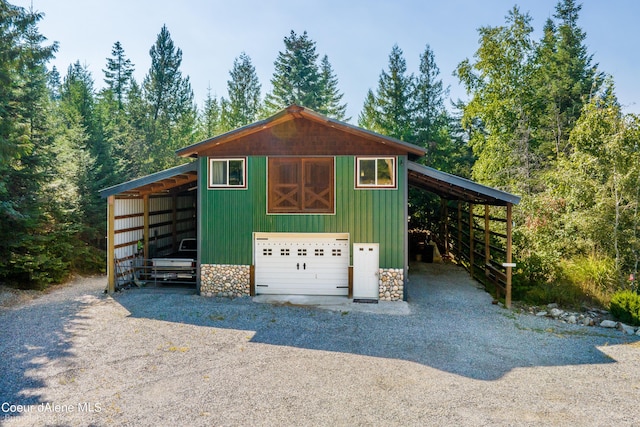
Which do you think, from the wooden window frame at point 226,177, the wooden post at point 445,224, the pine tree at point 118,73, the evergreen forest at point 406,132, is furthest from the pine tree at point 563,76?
the pine tree at point 118,73

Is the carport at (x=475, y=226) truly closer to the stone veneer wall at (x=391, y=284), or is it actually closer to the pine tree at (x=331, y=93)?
the stone veneer wall at (x=391, y=284)

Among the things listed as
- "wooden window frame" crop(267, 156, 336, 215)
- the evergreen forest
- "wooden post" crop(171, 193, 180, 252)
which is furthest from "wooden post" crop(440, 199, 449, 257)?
"wooden post" crop(171, 193, 180, 252)

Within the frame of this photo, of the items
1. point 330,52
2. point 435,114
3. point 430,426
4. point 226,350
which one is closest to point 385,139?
point 226,350

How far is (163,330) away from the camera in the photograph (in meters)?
8.73

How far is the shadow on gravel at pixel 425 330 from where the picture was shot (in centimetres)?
738

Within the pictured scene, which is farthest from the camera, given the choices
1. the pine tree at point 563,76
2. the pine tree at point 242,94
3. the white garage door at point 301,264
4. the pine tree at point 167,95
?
the pine tree at point 242,94

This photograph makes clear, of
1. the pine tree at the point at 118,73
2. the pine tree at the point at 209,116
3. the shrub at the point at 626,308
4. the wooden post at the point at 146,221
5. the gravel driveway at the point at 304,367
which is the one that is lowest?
the gravel driveway at the point at 304,367

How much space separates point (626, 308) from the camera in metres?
9.81

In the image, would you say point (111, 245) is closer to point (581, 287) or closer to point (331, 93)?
point (581, 287)

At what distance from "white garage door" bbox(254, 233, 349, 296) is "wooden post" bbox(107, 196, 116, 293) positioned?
4.50 metres

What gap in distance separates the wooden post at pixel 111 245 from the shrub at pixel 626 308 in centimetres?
1424

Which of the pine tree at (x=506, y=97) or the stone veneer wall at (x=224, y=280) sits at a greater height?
the pine tree at (x=506, y=97)

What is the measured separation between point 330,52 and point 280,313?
27.9 metres

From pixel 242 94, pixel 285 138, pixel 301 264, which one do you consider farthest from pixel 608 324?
pixel 242 94
